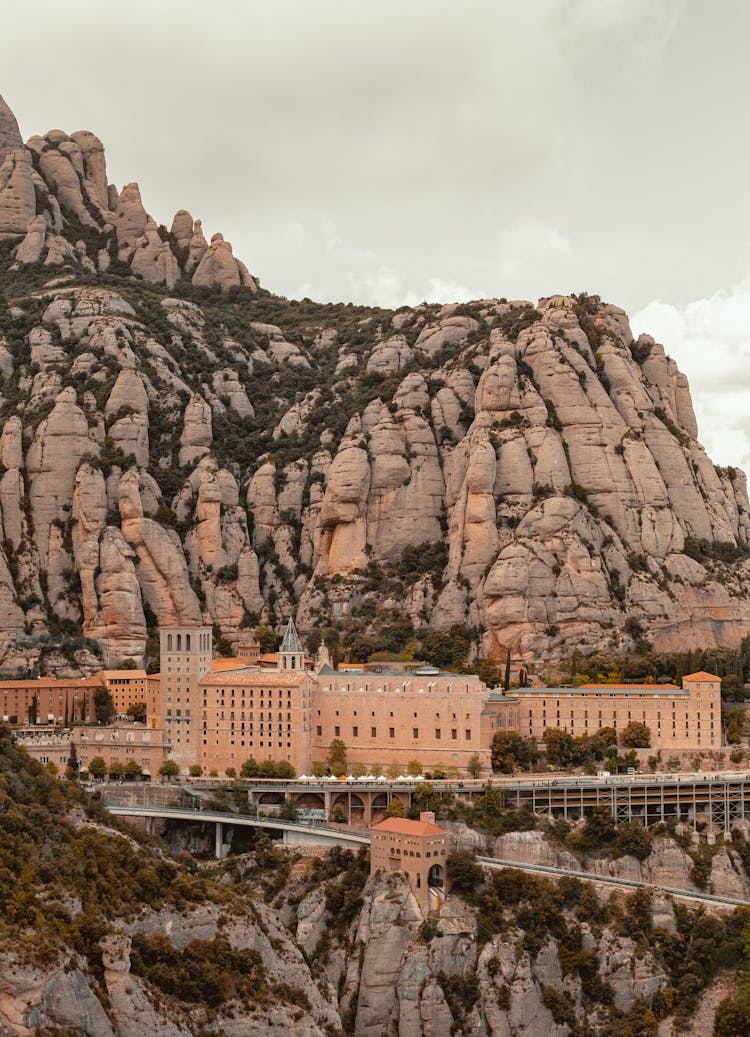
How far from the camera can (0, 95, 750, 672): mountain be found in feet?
498

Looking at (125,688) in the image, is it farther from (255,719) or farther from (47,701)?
(255,719)

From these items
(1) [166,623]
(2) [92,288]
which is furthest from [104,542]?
(2) [92,288]

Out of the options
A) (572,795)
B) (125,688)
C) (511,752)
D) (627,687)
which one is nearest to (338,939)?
(572,795)

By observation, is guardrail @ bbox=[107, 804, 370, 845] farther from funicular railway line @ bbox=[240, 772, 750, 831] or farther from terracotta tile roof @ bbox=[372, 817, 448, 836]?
terracotta tile roof @ bbox=[372, 817, 448, 836]

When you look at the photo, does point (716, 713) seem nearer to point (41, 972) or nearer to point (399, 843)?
point (399, 843)

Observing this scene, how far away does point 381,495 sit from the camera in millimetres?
168125

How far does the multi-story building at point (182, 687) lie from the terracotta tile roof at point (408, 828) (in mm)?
23837

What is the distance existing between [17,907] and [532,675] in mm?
76091

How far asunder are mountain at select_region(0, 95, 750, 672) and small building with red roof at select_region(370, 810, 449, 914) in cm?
3825

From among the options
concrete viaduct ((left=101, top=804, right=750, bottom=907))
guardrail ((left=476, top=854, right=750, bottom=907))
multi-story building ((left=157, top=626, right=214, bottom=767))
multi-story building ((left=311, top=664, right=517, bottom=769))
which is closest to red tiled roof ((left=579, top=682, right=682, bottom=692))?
multi-story building ((left=311, top=664, right=517, bottom=769))

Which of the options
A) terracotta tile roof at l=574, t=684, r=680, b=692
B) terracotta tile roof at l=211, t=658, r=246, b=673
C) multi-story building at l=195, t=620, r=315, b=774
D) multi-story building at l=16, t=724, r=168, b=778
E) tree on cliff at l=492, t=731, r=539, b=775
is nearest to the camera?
tree on cliff at l=492, t=731, r=539, b=775

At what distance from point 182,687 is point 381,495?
43508 mm

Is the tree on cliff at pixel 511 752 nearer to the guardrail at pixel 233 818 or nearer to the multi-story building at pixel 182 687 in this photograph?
the guardrail at pixel 233 818

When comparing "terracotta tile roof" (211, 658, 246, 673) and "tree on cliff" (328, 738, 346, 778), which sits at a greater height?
"terracotta tile roof" (211, 658, 246, 673)
